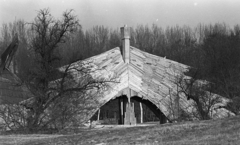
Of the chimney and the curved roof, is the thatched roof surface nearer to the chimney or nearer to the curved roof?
the curved roof

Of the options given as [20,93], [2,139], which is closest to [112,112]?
[20,93]

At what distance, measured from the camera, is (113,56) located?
120ft

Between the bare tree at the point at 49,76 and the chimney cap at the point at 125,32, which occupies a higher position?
the chimney cap at the point at 125,32

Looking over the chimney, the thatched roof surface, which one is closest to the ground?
the thatched roof surface

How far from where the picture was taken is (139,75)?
35.7 m

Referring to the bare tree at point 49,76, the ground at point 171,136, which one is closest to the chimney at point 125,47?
the bare tree at point 49,76

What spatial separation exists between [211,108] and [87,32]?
51.8 meters

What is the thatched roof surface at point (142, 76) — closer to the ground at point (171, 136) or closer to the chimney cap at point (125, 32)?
the chimney cap at point (125, 32)

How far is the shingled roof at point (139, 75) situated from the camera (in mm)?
33625

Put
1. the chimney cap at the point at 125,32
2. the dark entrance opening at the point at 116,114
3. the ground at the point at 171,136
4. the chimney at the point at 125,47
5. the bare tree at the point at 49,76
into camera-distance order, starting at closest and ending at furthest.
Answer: the ground at the point at 171,136 → the bare tree at the point at 49,76 → the chimney at the point at 125,47 → the chimney cap at the point at 125,32 → the dark entrance opening at the point at 116,114

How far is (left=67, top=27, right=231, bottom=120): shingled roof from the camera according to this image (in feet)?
110

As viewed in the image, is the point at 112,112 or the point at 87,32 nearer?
the point at 112,112

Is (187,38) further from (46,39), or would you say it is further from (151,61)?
(46,39)

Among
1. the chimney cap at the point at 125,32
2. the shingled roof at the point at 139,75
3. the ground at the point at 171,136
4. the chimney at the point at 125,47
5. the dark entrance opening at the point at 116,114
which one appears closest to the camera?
the ground at the point at 171,136
